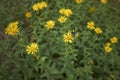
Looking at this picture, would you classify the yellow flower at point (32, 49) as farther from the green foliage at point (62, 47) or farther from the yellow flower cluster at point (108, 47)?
the yellow flower cluster at point (108, 47)

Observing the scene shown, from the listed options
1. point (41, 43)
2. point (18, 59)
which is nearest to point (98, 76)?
point (41, 43)

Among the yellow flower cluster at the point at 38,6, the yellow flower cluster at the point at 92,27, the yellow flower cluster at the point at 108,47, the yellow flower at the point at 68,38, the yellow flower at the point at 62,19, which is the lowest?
the yellow flower cluster at the point at 108,47

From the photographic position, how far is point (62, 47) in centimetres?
334

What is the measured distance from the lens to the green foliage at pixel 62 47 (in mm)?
3152

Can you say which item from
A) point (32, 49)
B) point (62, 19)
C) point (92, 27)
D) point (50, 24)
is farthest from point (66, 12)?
point (32, 49)

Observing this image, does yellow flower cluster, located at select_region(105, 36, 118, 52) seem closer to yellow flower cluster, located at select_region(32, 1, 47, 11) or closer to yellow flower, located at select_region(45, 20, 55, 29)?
yellow flower, located at select_region(45, 20, 55, 29)

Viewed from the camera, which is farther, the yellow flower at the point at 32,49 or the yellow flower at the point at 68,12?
the yellow flower at the point at 68,12

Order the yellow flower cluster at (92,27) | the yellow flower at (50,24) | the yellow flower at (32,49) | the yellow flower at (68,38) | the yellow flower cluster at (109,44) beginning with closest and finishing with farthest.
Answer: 1. the yellow flower at (32,49)
2. the yellow flower at (68,38)
3. the yellow flower at (50,24)
4. the yellow flower cluster at (109,44)
5. the yellow flower cluster at (92,27)

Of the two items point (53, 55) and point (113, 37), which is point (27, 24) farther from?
point (113, 37)

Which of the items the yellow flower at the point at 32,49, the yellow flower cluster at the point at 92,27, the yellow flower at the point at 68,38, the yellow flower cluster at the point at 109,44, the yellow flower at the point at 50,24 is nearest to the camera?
the yellow flower at the point at 32,49

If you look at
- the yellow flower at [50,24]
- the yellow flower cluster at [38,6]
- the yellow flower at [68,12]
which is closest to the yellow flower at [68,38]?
the yellow flower at [50,24]

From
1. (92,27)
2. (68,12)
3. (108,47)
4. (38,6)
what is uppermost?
(38,6)

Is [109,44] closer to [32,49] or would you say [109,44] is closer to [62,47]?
[62,47]

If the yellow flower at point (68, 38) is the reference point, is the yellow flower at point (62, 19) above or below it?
above
